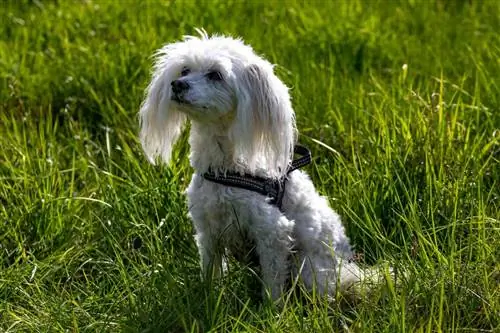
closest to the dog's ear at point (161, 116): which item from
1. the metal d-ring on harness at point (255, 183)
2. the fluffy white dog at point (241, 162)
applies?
the fluffy white dog at point (241, 162)

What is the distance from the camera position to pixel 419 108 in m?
4.45

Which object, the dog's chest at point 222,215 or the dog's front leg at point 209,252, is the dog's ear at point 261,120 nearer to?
the dog's chest at point 222,215

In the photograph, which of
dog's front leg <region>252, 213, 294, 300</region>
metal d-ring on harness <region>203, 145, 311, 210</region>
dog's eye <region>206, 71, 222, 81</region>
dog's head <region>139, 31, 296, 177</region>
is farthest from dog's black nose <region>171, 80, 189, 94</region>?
dog's front leg <region>252, 213, 294, 300</region>

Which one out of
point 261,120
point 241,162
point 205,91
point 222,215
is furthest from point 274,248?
point 205,91

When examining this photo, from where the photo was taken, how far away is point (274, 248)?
348 cm

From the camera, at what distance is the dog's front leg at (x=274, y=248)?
136 inches

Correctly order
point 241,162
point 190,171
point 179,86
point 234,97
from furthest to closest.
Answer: point 190,171, point 241,162, point 234,97, point 179,86

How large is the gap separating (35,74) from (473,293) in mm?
3166

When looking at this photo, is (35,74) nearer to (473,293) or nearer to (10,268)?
(10,268)

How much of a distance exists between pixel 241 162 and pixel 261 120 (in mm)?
209

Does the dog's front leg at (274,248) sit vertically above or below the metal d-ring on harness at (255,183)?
below

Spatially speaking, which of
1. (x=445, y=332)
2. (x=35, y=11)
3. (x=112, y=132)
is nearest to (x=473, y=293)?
(x=445, y=332)

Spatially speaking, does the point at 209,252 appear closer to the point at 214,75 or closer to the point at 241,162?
the point at 241,162

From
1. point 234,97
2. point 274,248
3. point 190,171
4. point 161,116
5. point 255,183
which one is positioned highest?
point 234,97
